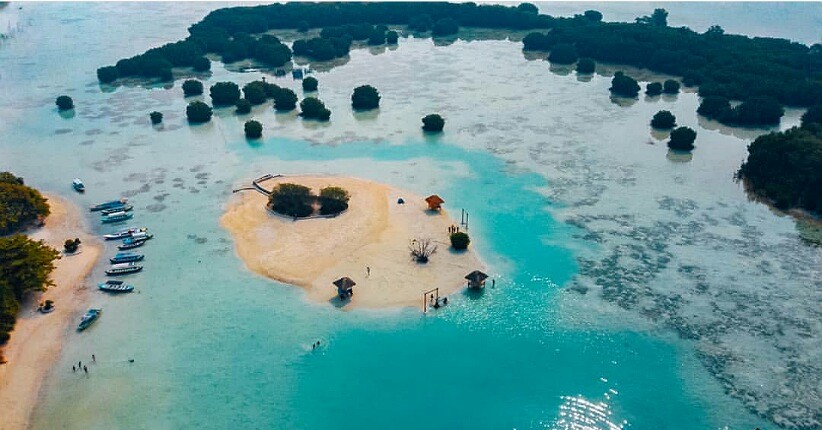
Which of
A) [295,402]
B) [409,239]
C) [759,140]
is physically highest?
[759,140]

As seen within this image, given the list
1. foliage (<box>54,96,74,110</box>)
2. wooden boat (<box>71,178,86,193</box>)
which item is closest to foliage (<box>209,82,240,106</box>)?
foliage (<box>54,96,74,110</box>)

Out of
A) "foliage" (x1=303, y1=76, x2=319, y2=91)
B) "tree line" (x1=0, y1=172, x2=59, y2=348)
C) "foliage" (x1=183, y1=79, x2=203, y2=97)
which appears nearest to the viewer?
"tree line" (x1=0, y1=172, x2=59, y2=348)

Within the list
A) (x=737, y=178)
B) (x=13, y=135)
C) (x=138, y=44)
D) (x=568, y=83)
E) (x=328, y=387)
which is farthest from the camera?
(x=138, y=44)

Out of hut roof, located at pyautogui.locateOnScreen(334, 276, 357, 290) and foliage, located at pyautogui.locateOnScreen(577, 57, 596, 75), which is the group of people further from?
foliage, located at pyautogui.locateOnScreen(577, 57, 596, 75)

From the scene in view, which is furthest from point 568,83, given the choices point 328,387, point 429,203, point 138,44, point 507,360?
point 138,44

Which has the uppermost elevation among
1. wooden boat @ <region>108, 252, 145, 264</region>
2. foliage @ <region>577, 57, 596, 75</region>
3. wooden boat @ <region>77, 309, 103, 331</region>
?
foliage @ <region>577, 57, 596, 75</region>

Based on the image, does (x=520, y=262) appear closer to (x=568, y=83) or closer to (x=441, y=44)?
(x=568, y=83)

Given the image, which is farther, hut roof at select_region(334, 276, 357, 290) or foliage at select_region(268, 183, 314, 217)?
foliage at select_region(268, 183, 314, 217)
